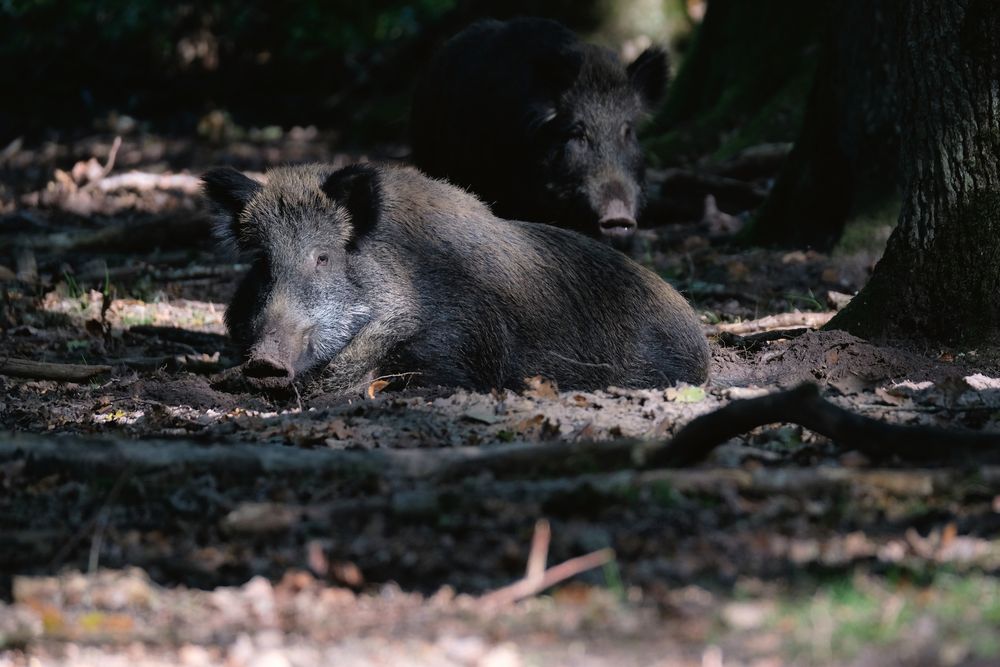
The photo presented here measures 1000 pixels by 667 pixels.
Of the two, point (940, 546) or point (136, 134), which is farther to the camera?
point (136, 134)

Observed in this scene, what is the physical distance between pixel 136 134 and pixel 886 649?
16512mm

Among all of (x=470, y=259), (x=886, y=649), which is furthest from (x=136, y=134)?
(x=886, y=649)

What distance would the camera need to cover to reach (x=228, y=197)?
21.8ft

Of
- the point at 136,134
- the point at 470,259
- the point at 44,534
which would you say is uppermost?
the point at 136,134

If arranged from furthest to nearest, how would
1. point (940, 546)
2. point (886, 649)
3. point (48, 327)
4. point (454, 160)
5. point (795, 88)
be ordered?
1. point (795, 88)
2. point (454, 160)
3. point (48, 327)
4. point (940, 546)
5. point (886, 649)

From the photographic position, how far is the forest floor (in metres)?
2.97

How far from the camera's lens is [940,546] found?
3398 millimetres

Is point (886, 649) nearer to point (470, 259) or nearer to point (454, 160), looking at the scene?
point (470, 259)

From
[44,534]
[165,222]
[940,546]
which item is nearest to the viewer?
[940,546]

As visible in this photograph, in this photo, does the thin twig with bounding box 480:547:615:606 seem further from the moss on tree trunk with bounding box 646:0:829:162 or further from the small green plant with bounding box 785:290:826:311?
the moss on tree trunk with bounding box 646:0:829:162

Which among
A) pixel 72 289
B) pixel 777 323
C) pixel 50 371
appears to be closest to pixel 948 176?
pixel 777 323

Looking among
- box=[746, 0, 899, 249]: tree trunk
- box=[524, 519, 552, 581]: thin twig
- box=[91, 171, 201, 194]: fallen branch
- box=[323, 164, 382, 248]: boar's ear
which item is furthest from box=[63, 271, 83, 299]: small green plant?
box=[524, 519, 552, 581]: thin twig

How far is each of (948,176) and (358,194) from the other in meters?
2.91

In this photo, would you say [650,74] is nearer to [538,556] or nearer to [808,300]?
[808,300]
